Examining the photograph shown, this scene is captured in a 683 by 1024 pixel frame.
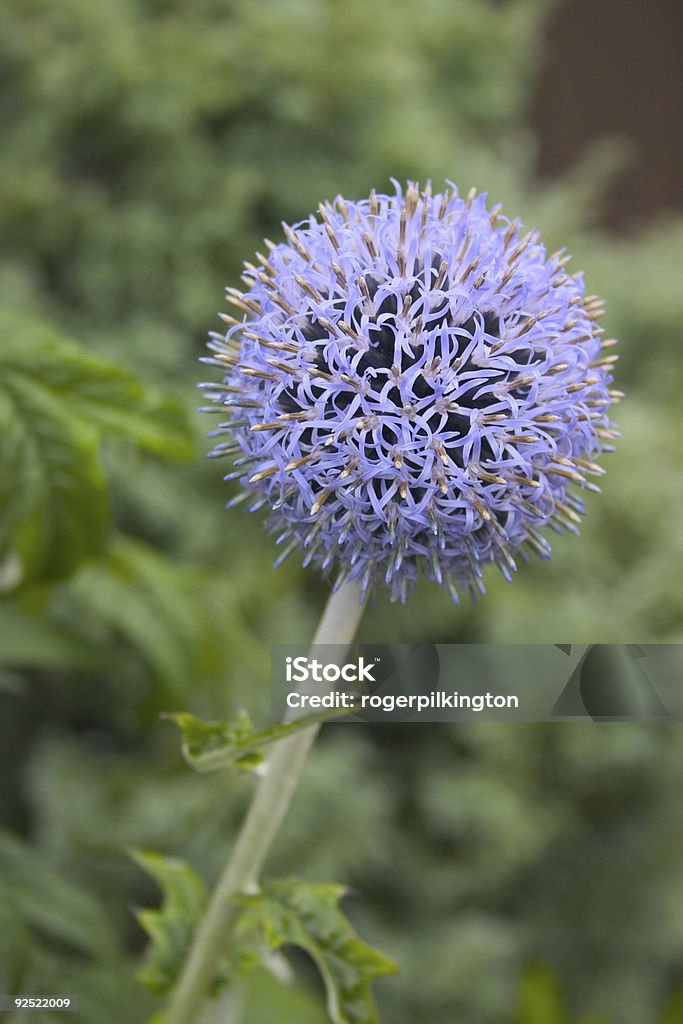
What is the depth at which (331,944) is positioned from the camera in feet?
1.62

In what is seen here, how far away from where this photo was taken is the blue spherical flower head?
43 centimetres

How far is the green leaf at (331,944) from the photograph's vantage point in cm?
48

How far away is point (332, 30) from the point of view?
45.4 inches

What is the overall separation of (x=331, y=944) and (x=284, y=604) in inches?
22.8

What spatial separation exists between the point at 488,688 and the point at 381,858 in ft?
0.95

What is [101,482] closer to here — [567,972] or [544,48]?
[567,972]

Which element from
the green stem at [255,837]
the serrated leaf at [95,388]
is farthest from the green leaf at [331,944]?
the serrated leaf at [95,388]

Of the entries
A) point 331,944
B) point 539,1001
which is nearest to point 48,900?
point 331,944

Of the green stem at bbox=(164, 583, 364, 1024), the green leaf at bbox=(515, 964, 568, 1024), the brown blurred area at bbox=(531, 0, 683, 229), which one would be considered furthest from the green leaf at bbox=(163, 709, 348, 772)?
the brown blurred area at bbox=(531, 0, 683, 229)

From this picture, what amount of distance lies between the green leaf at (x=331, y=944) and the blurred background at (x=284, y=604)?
0.26m

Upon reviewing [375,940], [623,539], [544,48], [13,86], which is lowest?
[375,940]

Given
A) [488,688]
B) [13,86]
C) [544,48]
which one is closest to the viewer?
[488,688]

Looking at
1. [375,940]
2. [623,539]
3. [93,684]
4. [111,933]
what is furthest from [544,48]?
[111,933]

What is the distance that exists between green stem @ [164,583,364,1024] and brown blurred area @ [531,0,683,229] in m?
2.05
